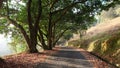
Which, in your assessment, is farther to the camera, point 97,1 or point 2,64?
point 97,1

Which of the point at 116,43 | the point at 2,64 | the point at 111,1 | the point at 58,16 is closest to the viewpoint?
the point at 2,64

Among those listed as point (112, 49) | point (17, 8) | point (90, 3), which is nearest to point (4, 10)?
point (17, 8)

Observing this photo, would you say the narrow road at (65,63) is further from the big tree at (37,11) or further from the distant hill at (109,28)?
the distant hill at (109,28)

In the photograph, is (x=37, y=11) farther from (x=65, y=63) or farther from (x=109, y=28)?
(x=109, y=28)

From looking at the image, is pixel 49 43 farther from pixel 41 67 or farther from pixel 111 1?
pixel 41 67

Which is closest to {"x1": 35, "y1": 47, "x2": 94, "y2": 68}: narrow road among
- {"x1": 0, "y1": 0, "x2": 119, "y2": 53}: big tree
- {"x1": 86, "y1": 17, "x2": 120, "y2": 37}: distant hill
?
{"x1": 0, "y1": 0, "x2": 119, "y2": 53}: big tree

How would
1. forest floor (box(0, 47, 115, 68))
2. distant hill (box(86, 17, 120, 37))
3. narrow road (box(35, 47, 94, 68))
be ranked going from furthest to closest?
distant hill (box(86, 17, 120, 37)) < narrow road (box(35, 47, 94, 68)) < forest floor (box(0, 47, 115, 68))

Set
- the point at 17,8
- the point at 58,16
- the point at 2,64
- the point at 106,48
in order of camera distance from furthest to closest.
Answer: the point at 58,16
the point at 17,8
the point at 106,48
the point at 2,64

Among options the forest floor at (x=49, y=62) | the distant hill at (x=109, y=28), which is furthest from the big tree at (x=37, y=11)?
the distant hill at (x=109, y=28)

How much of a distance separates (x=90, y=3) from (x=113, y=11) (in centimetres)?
9860

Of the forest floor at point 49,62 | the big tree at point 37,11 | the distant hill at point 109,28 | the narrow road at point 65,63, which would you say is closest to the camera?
the forest floor at point 49,62

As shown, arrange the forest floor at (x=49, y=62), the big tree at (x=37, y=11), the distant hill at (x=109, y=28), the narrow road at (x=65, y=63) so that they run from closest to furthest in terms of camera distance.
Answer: the forest floor at (x=49, y=62)
the narrow road at (x=65, y=63)
the big tree at (x=37, y=11)
the distant hill at (x=109, y=28)

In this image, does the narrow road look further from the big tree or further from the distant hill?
the distant hill

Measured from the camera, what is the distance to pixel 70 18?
38.6 meters
